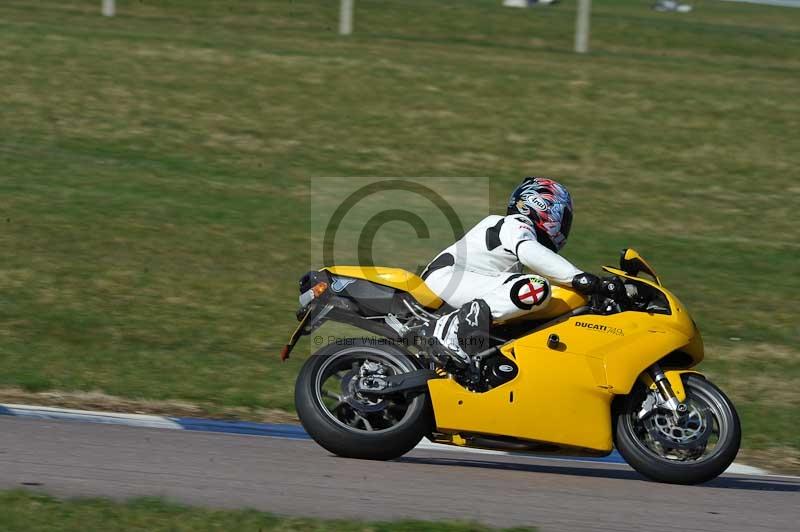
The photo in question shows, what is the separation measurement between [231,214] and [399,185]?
7.01 ft

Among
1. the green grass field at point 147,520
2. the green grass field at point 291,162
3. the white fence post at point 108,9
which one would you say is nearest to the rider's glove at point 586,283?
the green grass field at point 147,520

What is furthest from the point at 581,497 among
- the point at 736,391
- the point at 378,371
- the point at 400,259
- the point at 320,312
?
the point at 400,259

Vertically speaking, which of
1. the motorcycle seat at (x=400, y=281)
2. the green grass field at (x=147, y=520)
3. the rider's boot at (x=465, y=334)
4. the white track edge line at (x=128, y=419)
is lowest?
the white track edge line at (x=128, y=419)

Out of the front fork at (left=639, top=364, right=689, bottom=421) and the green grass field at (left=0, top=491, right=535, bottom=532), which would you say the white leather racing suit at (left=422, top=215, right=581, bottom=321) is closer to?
the front fork at (left=639, top=364, right=689, bottom=421)

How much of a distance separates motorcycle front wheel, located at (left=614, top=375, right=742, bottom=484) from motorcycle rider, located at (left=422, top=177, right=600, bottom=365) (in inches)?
30.1

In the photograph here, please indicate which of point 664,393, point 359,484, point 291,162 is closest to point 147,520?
point 359,484

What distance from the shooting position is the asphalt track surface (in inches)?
A: 235

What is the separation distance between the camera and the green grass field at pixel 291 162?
1020 cm

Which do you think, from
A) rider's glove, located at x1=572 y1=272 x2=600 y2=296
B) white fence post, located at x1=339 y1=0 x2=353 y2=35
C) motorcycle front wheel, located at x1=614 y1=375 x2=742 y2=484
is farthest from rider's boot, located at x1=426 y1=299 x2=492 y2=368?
white fence post, located at x1=339 y1=0 x2=353 y2=35

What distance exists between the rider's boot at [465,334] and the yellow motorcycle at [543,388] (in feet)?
0.16

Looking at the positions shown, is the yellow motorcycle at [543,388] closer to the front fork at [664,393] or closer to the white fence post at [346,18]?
the front fork at [664,393]

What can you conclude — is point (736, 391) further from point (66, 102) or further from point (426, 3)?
point (426, 3)

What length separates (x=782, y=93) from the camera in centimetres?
1830

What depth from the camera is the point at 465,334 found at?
7.09 meters
